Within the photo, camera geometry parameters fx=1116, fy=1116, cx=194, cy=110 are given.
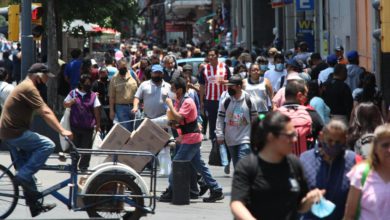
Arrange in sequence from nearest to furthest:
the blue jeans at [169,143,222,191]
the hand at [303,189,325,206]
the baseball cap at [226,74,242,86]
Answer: the hand at [303,189,325,206] < the baseball cap at [226,74,242,86] < the blue jeans at [169,143,222,191]

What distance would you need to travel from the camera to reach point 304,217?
26.0 feet

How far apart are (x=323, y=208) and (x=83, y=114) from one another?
30.0 ft

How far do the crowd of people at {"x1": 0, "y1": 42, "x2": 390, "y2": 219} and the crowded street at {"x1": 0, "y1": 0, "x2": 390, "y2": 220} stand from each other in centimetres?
1

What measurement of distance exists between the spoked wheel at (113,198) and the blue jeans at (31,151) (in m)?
0.61

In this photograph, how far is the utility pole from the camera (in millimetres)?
19859

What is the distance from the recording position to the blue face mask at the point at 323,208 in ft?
23.6

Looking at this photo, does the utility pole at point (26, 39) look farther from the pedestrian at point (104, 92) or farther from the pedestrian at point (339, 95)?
the pedestrian at point (339, 95)

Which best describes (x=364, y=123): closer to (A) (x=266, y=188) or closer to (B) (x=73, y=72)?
(A) (x=266, y=188)

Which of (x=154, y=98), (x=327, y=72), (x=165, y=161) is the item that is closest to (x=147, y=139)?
(x=165, y=161)

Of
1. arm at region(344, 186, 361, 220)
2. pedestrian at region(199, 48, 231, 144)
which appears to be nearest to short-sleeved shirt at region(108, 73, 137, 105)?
pedestrian at region(199, 48, 231, 144)

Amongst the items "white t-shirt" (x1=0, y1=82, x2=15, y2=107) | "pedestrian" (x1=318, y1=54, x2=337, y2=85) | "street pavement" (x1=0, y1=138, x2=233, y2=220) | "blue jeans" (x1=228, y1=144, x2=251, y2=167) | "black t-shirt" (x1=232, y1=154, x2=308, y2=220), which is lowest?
"street pavement" (x1=0, y1=138, x2=233, y2=220)

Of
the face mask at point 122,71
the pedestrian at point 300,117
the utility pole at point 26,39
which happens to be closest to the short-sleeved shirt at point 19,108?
the pedestrian at point 300,117

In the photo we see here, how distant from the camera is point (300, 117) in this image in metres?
10.2

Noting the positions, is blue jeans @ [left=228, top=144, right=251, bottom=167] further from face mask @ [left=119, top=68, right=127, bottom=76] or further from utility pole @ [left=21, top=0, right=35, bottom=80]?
utility pole @ [left=21, top=0, right=35, bottom=80]
